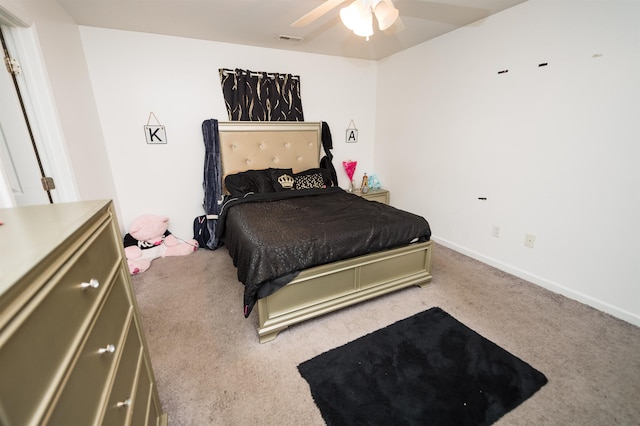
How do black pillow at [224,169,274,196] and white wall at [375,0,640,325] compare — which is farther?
black pillow at [224,169,274,196]

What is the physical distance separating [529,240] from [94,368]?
316cm

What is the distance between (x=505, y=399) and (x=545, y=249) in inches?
62.5

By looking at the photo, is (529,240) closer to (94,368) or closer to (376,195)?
(376,195)

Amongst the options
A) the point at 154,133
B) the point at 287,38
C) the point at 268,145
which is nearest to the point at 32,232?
the point at 154,133

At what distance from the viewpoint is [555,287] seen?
2.41m

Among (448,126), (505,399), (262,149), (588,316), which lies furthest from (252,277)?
(448,126)

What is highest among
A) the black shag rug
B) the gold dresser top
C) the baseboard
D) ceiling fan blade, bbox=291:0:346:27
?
ceiling fan blade, bbox=291:0:346:27

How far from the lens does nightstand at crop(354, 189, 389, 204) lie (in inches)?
157

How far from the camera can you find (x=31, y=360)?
0.46 meters

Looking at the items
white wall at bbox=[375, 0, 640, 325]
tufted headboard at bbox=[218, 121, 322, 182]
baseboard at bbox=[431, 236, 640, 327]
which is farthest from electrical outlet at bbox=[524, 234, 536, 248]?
tufted headboard at bbox=[218, 121, 322, 182]

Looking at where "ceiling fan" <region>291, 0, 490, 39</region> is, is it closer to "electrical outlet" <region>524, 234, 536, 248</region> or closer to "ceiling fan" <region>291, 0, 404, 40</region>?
"ceiling fan" <region>291, 0, 404, 40</region>

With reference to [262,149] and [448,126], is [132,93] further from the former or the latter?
[448,126]

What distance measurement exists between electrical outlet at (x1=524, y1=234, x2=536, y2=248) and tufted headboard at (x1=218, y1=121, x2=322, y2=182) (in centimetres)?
262

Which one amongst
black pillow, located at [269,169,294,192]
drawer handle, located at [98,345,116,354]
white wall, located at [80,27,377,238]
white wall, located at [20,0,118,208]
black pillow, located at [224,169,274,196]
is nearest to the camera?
drawer handle, located at [98,345,116,354]
